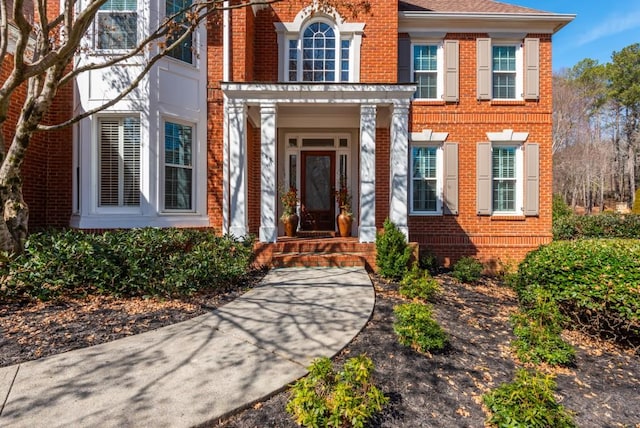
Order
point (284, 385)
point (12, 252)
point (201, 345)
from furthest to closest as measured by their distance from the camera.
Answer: point (12, 252)
point (201, 345)
point (284, 385)

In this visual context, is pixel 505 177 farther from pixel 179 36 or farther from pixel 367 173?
pixel 179 36

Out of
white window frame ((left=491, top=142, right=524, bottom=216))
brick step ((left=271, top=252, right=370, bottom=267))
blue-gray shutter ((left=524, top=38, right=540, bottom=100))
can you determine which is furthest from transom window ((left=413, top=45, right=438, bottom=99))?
brick step ((left=271, top=252, right=370, bottom=267))

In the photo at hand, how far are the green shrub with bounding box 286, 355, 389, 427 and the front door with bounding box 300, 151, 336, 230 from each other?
273 inches

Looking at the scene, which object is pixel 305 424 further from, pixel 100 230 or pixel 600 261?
pixel 100 230

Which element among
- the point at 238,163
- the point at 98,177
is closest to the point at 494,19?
the point at 238,163

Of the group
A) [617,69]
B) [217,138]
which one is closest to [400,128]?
[217,138]

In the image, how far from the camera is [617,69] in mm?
26141

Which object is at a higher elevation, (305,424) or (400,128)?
(400,128)

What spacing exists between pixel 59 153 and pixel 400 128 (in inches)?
286

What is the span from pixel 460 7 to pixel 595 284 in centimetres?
855

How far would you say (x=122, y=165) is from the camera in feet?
22.6

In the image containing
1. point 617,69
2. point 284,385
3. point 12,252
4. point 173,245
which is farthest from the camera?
point 617,69

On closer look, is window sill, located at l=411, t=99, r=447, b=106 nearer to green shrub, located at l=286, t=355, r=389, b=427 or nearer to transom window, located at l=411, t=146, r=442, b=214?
transom window, located at l=411, t=146, r=442, b=214

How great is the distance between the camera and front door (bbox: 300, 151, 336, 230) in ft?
30.7
